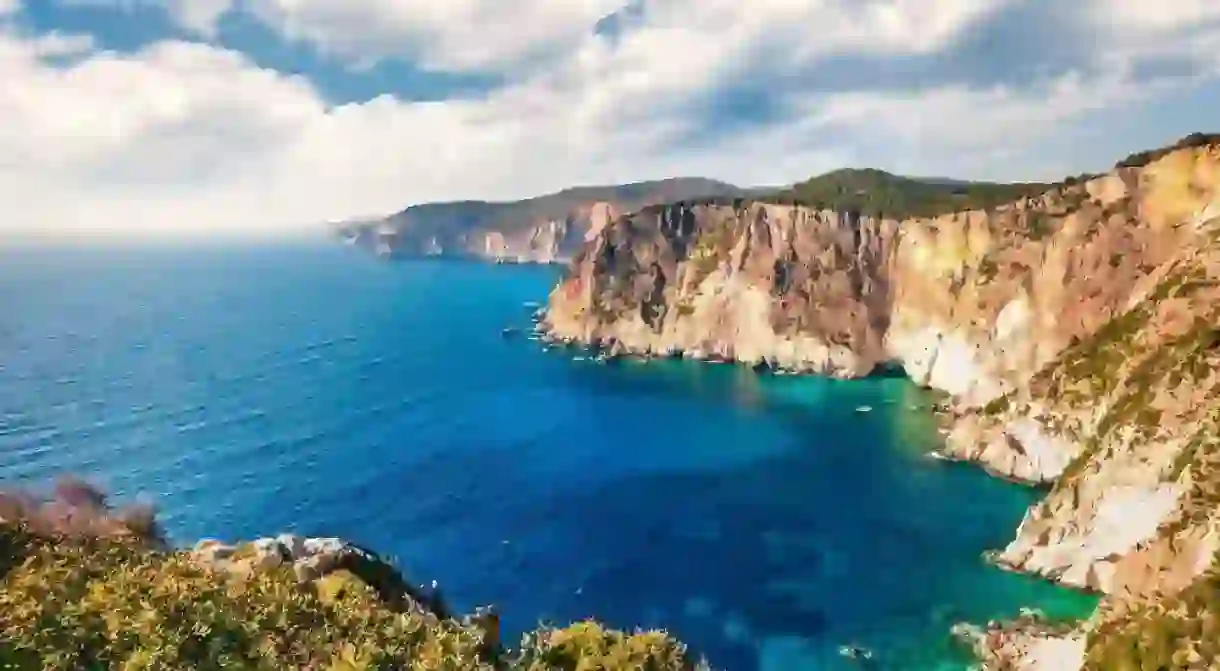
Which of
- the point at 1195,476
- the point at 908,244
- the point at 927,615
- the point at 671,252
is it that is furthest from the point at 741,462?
the point at 671,252

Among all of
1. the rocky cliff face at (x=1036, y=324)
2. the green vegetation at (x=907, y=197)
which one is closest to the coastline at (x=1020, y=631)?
the rocky cliff face at (x=1036, y=324)

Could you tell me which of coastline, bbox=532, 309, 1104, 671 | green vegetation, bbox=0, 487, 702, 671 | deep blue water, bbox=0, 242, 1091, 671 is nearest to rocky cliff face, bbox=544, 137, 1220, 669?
coastline, bbox=532, 309, 1104, 671

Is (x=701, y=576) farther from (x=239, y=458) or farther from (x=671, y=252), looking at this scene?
(x=671, y=252)

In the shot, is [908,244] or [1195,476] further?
[908,244]

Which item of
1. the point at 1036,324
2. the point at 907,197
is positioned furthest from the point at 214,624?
the point at 907,197

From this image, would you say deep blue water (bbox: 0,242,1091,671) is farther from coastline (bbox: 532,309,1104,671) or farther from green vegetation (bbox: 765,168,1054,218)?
green vegetation (bbox: 765,168,1054,218)

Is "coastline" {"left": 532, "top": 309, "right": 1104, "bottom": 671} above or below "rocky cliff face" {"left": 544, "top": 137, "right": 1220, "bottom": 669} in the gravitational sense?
below

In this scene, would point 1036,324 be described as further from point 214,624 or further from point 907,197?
point 214,624
